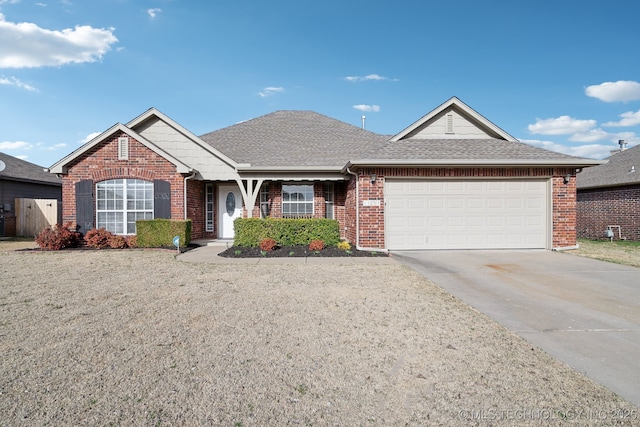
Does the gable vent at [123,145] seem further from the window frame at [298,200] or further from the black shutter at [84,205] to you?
the window frame at [298,200]

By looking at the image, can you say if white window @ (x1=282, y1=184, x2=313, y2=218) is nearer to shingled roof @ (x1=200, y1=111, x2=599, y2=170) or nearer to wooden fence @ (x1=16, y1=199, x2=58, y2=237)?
shingled roof @ (x1=200, y1=111, x2=599, y2=170)

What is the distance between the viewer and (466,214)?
37.6 feet

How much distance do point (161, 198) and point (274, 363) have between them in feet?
35.8

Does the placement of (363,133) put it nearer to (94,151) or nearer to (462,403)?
(94,151)

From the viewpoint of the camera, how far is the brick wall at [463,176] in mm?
11141

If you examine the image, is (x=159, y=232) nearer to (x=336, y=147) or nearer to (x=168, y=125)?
(x=168, y=125)

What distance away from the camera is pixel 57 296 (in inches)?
233

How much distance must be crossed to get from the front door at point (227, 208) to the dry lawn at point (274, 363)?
8.54 m

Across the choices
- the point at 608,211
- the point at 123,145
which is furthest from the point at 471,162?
the point at 123,145

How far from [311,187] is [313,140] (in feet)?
9.65

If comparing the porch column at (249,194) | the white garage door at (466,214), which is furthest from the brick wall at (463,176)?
the porch column at (249,194)

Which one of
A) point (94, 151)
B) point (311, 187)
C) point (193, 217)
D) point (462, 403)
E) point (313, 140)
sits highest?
point (313, 140)

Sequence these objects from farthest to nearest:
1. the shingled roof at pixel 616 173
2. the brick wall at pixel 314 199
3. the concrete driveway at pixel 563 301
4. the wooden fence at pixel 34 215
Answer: the wooden fence at pixel 34 215
the shingled roof at pixel 616 173
the brick wall at pixel 314 199
the concrete driveway at pixel 563 301

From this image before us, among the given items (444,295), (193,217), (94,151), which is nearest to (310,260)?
(444,295)
